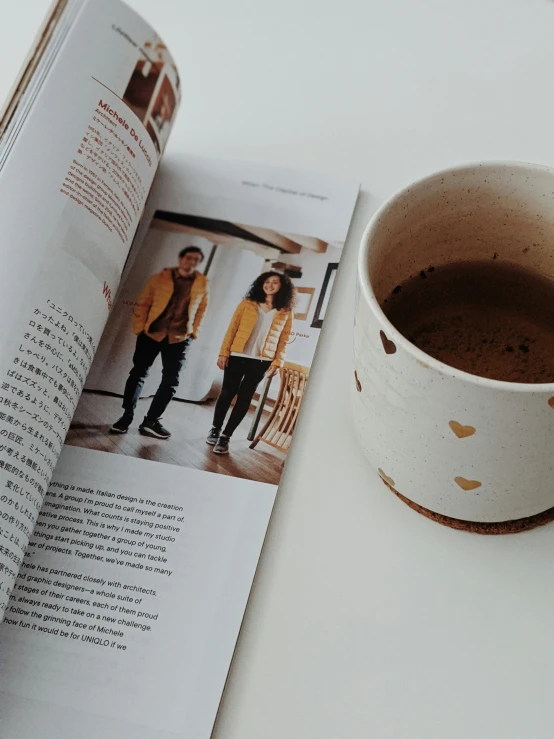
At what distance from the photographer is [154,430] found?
1.50 ft

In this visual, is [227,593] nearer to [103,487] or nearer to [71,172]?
[103,487]

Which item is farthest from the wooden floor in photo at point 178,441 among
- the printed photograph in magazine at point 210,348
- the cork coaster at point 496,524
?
the cork coaster at point 496,524

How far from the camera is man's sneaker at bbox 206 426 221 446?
45cm

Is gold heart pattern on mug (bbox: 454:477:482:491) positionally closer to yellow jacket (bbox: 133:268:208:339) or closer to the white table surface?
the white table surface

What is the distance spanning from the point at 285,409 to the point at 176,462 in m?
0.08

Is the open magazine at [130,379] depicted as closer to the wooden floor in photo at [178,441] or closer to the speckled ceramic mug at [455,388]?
the wooden floor in photo at [178,441]

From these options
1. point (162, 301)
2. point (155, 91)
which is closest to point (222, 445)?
→ point (162, 301)

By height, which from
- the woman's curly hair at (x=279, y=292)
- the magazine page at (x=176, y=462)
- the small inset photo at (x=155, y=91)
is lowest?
the magazine page at (x=176, y=462)

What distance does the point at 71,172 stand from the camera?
0.44 meters

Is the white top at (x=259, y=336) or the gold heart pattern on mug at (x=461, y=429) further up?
the white top at (x=259, y=336)

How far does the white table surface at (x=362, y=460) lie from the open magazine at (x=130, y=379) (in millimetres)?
23

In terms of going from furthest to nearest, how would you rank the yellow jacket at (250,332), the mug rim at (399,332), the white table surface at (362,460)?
the yellow jacket at (250,332) < the white table surface at (362,460) < the mug rim at (399,332)

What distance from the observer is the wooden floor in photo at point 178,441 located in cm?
44

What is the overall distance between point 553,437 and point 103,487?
0.28 meters
